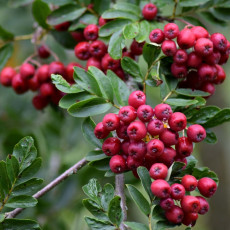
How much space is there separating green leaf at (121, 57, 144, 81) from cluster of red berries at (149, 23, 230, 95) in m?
0.10

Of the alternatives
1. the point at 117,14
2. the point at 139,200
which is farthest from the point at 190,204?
the point at 117,14

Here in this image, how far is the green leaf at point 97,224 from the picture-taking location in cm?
121

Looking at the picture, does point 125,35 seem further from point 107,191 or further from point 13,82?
point 13,82

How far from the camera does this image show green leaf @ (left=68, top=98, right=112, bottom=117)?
1.33 metres

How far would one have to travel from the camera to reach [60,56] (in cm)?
251

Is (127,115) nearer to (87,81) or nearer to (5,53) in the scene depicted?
(87,81)

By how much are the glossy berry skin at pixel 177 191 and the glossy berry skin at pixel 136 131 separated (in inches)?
6.2

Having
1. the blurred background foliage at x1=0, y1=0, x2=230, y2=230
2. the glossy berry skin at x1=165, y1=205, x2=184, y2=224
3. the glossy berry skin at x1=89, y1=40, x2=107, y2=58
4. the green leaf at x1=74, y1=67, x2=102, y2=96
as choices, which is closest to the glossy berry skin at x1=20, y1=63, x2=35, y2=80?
the blurred background foliage at x1=0, y1=0, x2=230, y2=230

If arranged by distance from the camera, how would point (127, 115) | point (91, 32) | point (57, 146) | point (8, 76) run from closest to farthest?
1. point (127, 115)
2. point (91, 32)
3. point (8, 76)
4. point (57, 146)

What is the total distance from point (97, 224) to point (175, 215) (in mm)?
220

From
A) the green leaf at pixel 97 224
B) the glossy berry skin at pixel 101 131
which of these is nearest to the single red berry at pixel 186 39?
the glossy berry skin at pixel 101 131

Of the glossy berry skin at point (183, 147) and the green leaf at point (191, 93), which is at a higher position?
the green leaf at point (191, 93)

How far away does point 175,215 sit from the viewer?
1.13m

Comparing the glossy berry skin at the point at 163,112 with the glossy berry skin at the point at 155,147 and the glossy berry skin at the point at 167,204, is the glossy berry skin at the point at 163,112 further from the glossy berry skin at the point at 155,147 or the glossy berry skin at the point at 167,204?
the glossy berry skin at the point at 167,204
